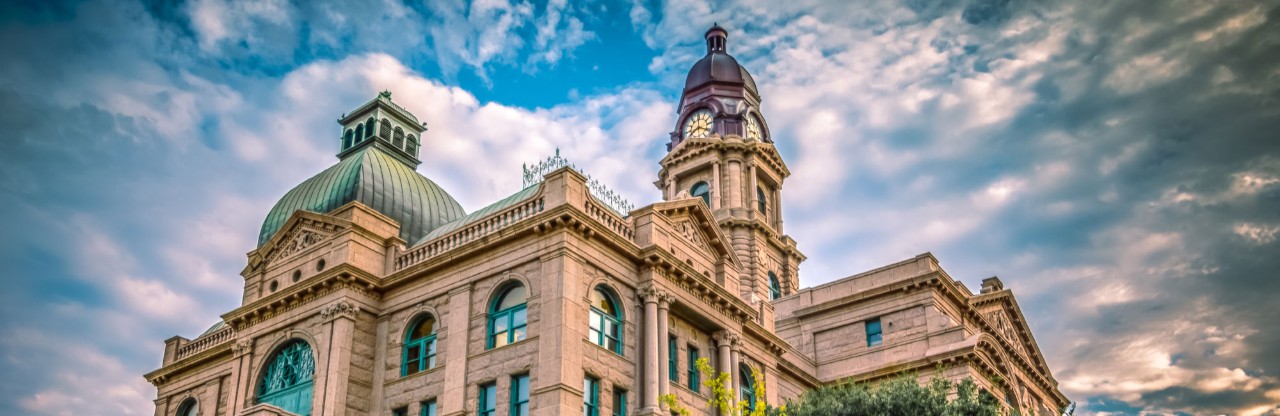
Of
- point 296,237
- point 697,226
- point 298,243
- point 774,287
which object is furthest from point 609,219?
point 774,287

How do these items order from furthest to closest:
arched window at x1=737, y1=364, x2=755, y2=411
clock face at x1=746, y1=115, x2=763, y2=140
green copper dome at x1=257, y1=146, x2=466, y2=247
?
clock face at x1=746, y1=115, x2=763, y2=140, green copper dome at x1=257, y1=146, x2=466, y2=247, arched window at x1=737, y1=364, x2=755, y2=411

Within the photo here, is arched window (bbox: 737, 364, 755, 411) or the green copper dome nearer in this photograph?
arched window (bbox: 737, 364, 755, 411)

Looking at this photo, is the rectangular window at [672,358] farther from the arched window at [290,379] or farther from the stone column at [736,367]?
the arched window at [290,379]

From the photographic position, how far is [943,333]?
174ft

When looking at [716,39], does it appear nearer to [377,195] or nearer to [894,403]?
[377,195]

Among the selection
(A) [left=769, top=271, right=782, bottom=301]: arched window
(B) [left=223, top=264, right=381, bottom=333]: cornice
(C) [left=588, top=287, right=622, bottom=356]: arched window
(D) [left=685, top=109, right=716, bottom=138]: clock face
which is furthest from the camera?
(D) [left=685, top=109, right=716, bottom=138]: clock face

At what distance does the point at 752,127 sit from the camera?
75625 mm

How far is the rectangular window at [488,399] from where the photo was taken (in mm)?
36031

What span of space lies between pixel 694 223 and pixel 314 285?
13328mm

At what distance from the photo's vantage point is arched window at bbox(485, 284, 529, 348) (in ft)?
121

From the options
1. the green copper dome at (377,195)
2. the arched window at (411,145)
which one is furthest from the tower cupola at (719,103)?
the green copper dome at (377,195)

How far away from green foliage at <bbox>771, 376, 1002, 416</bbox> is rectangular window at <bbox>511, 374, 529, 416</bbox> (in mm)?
8262

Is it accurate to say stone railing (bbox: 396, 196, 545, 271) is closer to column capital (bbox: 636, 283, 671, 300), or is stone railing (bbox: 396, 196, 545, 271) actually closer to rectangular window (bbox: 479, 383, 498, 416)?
column capital (bbox: 636, 283, 671, 300)

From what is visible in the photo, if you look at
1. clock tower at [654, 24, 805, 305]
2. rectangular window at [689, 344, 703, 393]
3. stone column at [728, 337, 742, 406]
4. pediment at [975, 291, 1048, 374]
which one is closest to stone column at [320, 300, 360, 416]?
rectangular window at [689, 344, 703, 393]
